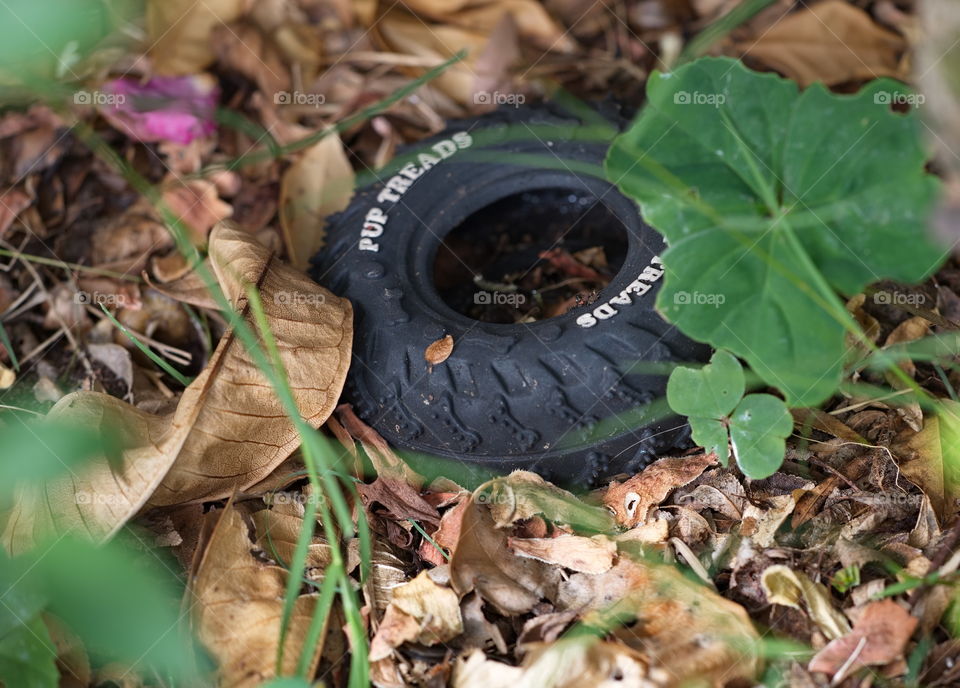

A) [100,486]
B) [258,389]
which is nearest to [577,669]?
[258,389]

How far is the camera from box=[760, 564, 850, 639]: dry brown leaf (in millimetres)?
2074

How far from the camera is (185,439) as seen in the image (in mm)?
2367

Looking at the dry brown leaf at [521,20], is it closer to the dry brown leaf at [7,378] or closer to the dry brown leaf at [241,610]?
the dry brown leaf at [7,378]

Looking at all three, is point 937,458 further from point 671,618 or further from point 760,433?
Result: point 671,618

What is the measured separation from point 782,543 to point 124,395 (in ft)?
6.48

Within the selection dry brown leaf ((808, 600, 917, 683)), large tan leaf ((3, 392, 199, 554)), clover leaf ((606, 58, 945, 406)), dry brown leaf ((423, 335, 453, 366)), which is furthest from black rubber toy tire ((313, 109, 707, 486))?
dry brown leaf ((808, 600, 917, 683))

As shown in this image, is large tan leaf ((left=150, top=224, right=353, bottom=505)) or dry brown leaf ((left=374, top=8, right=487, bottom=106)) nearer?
large tan leaf ((left=150, top=224, right=353, bottom=505))

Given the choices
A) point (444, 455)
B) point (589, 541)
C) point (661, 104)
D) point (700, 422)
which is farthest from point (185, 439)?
point (661, 104)

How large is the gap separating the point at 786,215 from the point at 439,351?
0.95 metres

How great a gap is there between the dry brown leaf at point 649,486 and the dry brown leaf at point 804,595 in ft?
1.13

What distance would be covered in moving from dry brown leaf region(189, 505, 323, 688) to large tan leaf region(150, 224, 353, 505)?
0.13m

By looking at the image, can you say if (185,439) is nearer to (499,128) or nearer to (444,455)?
(444,455)

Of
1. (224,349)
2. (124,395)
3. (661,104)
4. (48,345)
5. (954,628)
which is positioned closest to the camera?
(954,628)

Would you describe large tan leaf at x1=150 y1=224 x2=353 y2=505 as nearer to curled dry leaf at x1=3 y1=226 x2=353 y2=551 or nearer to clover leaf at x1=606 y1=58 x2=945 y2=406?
curled dry leaf at x1=3 y1=226 x2=353 y2=551
